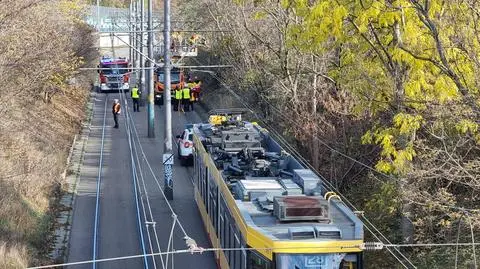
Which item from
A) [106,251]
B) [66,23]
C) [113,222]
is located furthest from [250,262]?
[66,23]

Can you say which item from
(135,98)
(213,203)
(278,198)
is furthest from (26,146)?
(135,98)

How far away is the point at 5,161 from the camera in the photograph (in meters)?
24.1

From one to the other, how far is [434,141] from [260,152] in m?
4.27

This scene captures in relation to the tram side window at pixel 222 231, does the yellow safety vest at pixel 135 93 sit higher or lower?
higher

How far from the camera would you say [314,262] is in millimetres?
11711

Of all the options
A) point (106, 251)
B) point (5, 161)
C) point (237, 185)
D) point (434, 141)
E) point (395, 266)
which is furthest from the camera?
point (5, 161)

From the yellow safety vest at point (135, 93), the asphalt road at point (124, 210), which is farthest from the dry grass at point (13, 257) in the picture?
the yellow safety vest at point (135, 93)

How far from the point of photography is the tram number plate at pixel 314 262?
11.7m

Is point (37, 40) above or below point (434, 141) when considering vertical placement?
above

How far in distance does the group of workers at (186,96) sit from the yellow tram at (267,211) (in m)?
23.4

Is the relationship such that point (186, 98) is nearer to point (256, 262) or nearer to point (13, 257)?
point (13, 257)

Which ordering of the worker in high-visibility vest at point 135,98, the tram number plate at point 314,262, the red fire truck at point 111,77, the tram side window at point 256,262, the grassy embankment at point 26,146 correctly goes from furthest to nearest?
1. the red fire truck at point 111,77
2. the worker in high-visibility vest at point 135,98
3. the grassy embankment at point 26,146
4. the tram side window at point 256,262
5. the tram number plate at point 314,262

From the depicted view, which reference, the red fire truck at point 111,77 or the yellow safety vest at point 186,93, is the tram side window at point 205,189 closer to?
the yellow safety vest at point 186,93

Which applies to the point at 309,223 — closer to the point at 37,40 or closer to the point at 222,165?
the point at 222,165
